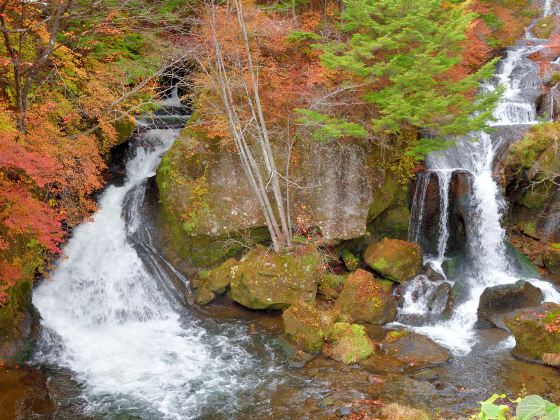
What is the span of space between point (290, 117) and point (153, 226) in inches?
215

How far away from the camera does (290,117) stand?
13227 millimetres

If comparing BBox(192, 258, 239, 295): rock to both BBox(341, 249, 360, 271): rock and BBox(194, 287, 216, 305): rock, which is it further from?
BBox(341, 249, 360, 271): rock

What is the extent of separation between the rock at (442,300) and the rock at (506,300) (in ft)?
2.66

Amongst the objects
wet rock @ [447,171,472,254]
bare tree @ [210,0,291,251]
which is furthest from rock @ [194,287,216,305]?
wet rock @ [447,171,472,254]

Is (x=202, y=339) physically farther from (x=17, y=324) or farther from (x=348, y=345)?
(x=17, y=324)

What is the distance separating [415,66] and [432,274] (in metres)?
6.13

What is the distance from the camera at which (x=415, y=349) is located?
9930 mm

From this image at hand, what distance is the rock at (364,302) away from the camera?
1145 cm

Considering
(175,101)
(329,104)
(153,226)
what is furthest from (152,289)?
(175,101)

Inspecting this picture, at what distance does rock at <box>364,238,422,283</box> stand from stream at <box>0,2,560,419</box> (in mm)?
643

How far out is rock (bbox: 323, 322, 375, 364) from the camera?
9.69m

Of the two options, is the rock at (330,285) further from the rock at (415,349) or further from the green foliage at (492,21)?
the green foliage at (492,21)

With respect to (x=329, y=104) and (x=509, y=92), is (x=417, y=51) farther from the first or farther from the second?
(x=509, y=92)

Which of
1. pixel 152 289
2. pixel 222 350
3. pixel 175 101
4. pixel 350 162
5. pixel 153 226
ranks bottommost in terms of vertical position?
pixel 222 350
